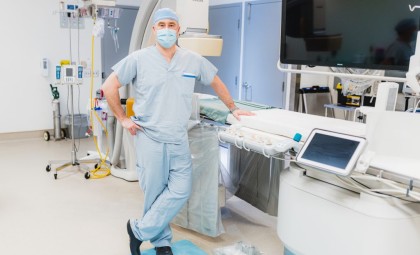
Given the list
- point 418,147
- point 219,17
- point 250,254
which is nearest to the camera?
point 418,147

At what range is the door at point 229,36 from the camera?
5.83 meters

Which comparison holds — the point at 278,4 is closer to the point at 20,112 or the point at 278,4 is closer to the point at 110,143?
the point at 110,143

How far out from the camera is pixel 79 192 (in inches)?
151

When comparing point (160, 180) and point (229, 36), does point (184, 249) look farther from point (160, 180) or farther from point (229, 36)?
point (229, 36)

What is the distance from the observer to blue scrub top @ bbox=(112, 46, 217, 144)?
2.44m

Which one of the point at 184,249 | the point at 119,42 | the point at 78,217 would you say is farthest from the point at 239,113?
the point at 119,42

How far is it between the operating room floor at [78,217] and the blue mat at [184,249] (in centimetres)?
8

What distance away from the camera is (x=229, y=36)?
598cm

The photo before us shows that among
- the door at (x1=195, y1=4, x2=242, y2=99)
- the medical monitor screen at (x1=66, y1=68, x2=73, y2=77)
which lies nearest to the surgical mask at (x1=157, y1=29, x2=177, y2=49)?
the medical monitor screen at (x1=66, y1=68, x2=73, y2=77)

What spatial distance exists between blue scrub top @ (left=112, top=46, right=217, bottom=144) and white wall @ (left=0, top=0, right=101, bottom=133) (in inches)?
147

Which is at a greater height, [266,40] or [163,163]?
[266,40]

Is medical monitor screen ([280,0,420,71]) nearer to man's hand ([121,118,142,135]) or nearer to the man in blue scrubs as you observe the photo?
the man in blue scrubs

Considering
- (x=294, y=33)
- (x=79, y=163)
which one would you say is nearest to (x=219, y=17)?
(x=79, y=163)

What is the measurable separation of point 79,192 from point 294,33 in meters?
2.53
